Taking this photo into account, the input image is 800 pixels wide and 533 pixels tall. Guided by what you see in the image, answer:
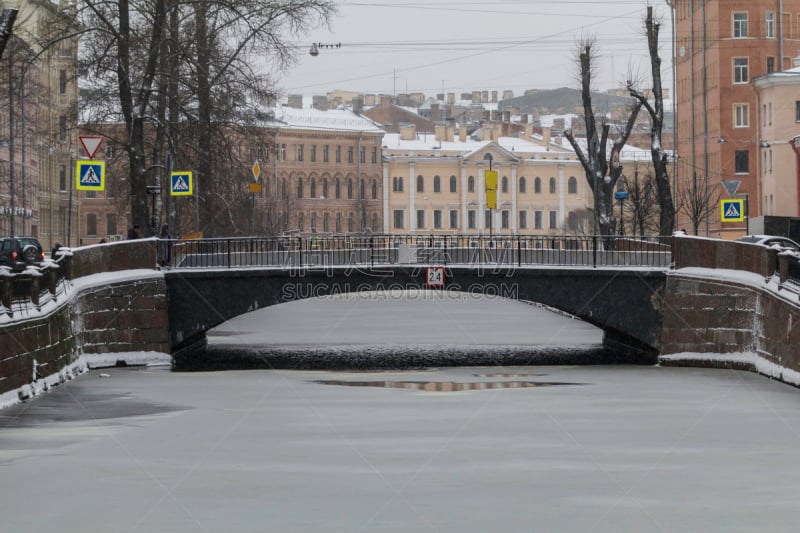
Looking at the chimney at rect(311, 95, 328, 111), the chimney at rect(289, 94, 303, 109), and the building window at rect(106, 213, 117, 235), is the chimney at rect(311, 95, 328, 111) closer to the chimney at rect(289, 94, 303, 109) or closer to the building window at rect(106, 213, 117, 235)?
the chimney at rect(289, 94, 303, 109)

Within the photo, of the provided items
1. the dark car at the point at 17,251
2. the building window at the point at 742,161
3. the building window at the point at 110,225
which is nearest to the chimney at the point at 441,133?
the building window at the point at 110,225

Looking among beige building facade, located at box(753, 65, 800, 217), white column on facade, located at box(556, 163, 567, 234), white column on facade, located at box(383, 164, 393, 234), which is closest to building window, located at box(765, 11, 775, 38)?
beige building facade, located at box(753, 65, 800, 217)

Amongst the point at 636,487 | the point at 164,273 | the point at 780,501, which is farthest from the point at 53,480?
the point at 164,273

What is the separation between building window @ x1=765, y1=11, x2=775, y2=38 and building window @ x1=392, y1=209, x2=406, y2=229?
2556 inches

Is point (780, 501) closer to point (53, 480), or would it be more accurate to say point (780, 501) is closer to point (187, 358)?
point (53, 480)

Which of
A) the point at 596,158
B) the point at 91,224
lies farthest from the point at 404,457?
the point at 91,224

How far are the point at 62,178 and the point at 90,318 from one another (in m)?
68.6

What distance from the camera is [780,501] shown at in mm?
18297

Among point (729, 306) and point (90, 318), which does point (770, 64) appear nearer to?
point (729, 306)

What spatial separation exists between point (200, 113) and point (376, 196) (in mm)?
108983

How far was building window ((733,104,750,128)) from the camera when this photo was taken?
3819 inches

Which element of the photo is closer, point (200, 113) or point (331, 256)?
point (331, 256)

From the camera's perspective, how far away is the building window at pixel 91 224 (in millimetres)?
132000

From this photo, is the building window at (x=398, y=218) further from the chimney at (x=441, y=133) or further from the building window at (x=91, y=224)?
the building window at (x=91, y=224)
